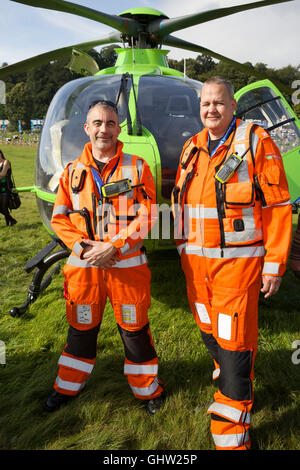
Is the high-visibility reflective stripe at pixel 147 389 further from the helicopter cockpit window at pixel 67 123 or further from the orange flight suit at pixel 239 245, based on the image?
the helicopter cockpit window at pixel 67 123

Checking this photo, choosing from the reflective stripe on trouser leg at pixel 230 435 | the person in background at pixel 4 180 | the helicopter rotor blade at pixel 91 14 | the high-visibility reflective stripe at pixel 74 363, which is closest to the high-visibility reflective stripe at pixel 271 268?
the reflective stripe on trouser leg at pixel 230 435

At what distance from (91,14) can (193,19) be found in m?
1.32

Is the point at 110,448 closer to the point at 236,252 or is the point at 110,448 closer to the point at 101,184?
the point at 236,252

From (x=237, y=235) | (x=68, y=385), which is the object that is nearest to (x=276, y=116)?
(x=237, y=235)

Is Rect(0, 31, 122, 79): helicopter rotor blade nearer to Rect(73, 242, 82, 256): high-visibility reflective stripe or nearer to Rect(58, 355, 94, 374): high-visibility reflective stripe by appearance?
Rect(73, 242, 82, 256): high-visibility reflective stripe

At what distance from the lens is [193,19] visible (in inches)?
166

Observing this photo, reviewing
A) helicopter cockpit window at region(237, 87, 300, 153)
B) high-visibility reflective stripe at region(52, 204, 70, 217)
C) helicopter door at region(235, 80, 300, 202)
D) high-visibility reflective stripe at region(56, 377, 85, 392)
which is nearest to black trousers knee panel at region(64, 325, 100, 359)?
high-visibility reflective stripe at region(56, 377, 85, 392)

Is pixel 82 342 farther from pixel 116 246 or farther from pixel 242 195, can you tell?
pixel 242 195

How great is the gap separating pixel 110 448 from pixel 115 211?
4.86 feet

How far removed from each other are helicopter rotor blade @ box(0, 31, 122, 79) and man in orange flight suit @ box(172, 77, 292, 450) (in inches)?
115

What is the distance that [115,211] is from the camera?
222 cm

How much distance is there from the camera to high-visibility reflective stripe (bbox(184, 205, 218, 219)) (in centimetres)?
209

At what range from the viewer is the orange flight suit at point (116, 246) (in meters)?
2.20
